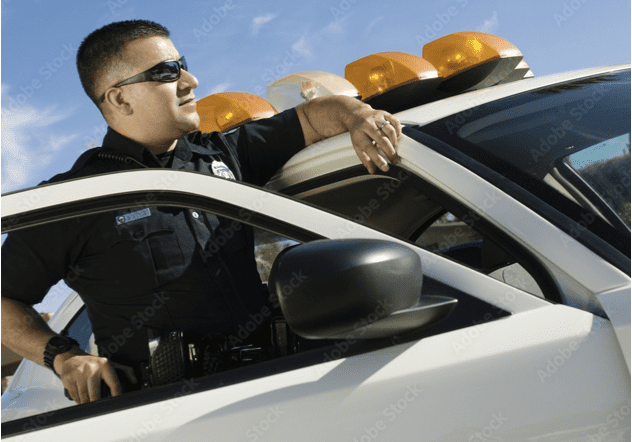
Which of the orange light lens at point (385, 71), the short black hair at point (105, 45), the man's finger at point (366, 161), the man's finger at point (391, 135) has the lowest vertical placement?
the man's finger at point (366, 161)

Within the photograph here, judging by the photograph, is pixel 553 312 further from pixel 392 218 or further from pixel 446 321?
pixel 392 218

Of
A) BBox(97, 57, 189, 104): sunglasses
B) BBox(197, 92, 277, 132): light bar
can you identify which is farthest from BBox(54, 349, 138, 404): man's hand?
BBox(197, 92, 277, 132): light bar

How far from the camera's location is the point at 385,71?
2107 mm

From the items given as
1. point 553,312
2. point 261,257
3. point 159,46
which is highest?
point 159,46

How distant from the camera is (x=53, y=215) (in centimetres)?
136

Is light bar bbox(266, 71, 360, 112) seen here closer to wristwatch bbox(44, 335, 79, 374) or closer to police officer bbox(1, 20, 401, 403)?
police officer bbox(1, 20, 401, 403)

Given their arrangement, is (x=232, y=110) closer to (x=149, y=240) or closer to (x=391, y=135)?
(x=149, y=240)

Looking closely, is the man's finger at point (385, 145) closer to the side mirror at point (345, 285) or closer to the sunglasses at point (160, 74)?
the side mirror at point (345, 285)

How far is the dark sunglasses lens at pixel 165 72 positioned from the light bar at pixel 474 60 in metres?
0.91

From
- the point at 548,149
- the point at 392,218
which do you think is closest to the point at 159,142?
the point at 392,218

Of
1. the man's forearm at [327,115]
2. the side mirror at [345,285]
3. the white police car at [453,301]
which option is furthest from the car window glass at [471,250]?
the man's forearm at [327,115]

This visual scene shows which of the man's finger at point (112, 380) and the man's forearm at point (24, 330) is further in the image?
the man's forearm at point (24, 330)

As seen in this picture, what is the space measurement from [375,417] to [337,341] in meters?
0.16

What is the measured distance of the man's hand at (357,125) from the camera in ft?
5.04
